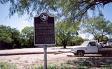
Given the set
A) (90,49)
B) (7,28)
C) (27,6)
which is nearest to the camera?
(27,6)

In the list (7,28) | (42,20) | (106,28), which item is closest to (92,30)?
(106,28)

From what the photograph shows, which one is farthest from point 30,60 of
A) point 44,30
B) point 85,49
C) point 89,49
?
point 44,30

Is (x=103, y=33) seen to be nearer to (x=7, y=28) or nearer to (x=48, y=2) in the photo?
(x=7, y=28)

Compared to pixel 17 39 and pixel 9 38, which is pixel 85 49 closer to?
pixel 9 38

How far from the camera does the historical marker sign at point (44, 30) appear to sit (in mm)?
12512

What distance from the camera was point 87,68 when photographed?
699 inches

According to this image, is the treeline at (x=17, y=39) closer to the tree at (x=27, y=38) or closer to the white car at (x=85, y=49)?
the tree at (x=27, y=38)

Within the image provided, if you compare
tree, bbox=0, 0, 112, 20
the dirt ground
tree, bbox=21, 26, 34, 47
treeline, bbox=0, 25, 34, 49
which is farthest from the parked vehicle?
tree, bbox=21, 26, 34, 47

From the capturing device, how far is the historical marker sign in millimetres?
12512

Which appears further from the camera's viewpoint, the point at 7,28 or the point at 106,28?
the point at 7,28

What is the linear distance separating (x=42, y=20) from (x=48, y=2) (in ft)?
15.1

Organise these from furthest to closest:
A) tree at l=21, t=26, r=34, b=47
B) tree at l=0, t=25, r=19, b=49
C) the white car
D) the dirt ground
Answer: tree at l=21, t=26, r=34, b=47, tree at l=0, t=25, r=19, b=49, the white car, the dirt ground

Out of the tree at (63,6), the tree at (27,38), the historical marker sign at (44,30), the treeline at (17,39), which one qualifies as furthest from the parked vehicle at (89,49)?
the tree at (27,38)

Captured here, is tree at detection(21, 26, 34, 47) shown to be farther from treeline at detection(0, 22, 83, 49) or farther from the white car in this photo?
the white car
